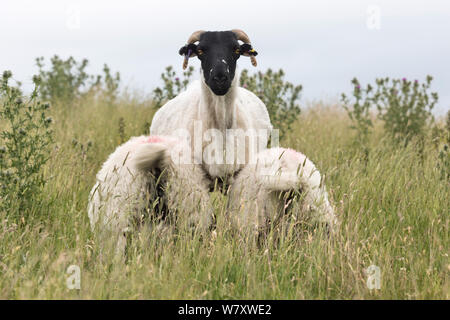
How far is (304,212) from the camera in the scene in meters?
4.31

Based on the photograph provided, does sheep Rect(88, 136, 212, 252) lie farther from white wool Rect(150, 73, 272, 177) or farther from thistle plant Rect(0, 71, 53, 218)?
white wool Rect(150, 73, 272, 177)

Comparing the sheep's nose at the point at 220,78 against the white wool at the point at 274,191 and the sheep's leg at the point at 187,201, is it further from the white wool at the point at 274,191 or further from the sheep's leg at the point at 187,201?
the sheep's leg at the point at 187,201

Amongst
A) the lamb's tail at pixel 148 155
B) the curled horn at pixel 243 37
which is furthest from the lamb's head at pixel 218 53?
the lamb's tail at pixel 148 155

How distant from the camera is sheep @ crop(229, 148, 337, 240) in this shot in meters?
4.11

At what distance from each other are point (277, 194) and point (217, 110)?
141 centimetres

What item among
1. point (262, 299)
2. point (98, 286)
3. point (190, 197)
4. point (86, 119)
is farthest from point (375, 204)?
point (86, 119)

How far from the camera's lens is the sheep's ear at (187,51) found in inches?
223

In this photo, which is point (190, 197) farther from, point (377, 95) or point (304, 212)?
point (377, 95)

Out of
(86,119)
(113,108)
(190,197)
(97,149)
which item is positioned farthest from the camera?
(113,108)

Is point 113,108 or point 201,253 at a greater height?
point 113,108

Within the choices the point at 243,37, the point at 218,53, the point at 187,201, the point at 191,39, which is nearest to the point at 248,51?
the point at 243,37

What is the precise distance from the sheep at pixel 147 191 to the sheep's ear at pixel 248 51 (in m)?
1.85
